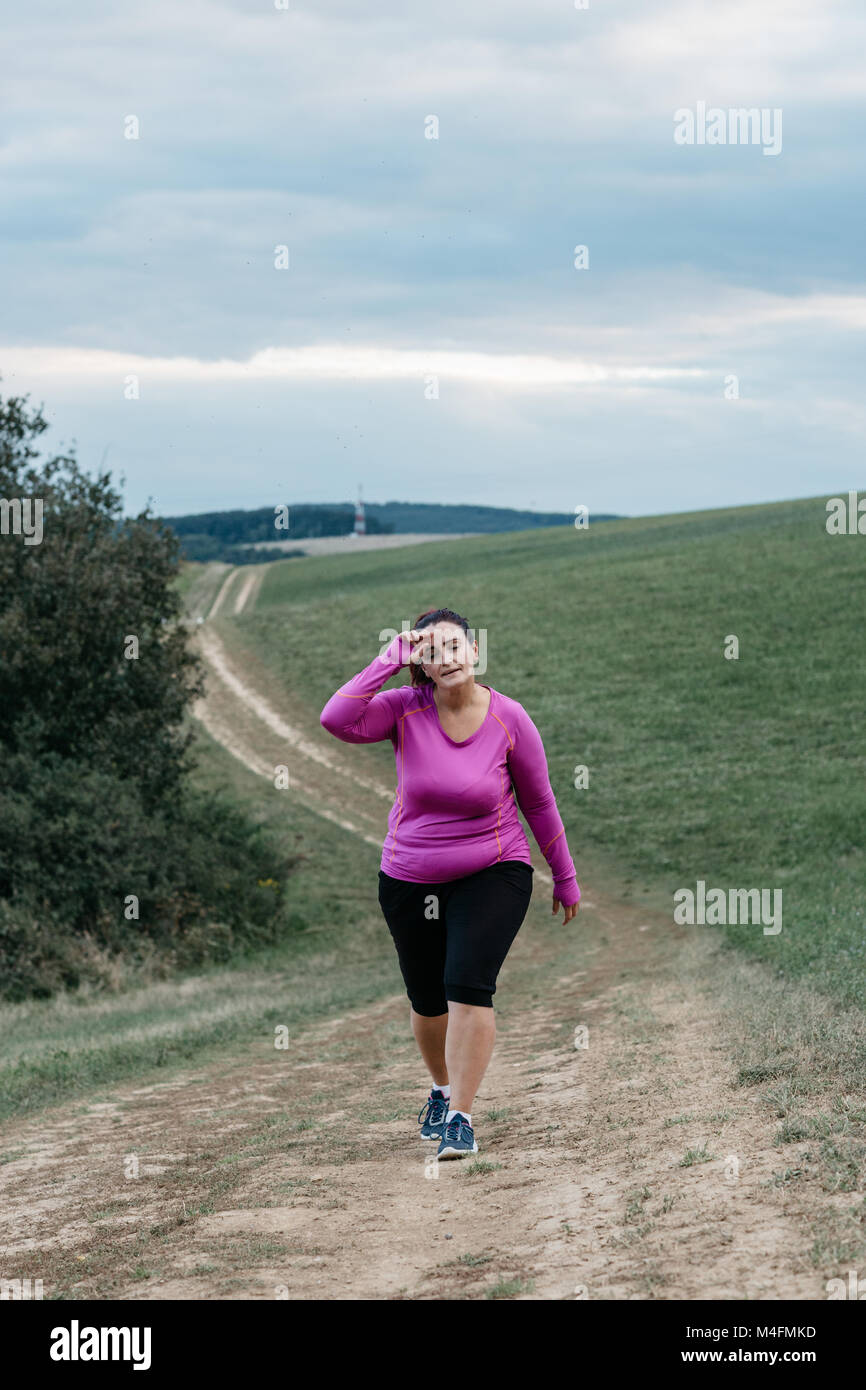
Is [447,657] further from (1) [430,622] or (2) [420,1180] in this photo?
(2) [420,1180]

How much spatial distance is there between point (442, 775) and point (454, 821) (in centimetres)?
22

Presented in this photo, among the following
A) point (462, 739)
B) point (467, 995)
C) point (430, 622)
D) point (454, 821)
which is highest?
point (430, 622)

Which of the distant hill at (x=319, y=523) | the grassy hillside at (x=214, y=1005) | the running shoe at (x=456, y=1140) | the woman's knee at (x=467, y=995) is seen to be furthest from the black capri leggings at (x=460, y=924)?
the distant hill at (x=319, y=523)

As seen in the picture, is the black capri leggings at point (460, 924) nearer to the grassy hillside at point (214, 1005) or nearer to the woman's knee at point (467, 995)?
the woman's knee at point (467, 995)

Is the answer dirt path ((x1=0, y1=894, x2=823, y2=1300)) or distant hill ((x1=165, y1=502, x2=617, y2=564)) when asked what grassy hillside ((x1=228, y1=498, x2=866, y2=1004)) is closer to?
dirt path ((x1=0, y1=894, x2=823, y2=1300))

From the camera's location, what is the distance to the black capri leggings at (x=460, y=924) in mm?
5730

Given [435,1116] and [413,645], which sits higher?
[413,645]

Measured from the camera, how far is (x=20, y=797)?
17.6m

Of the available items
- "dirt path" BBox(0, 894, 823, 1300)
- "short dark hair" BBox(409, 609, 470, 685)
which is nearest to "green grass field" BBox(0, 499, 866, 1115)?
"dirt path" BBox(0, 894, 823, 1300)

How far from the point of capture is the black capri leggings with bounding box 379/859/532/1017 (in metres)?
5.73

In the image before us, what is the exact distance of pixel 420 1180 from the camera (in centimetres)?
587

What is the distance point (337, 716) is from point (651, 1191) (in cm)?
239

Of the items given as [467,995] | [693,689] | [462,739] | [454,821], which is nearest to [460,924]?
[467,995]

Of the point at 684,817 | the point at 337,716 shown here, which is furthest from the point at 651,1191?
the point at 684,817
